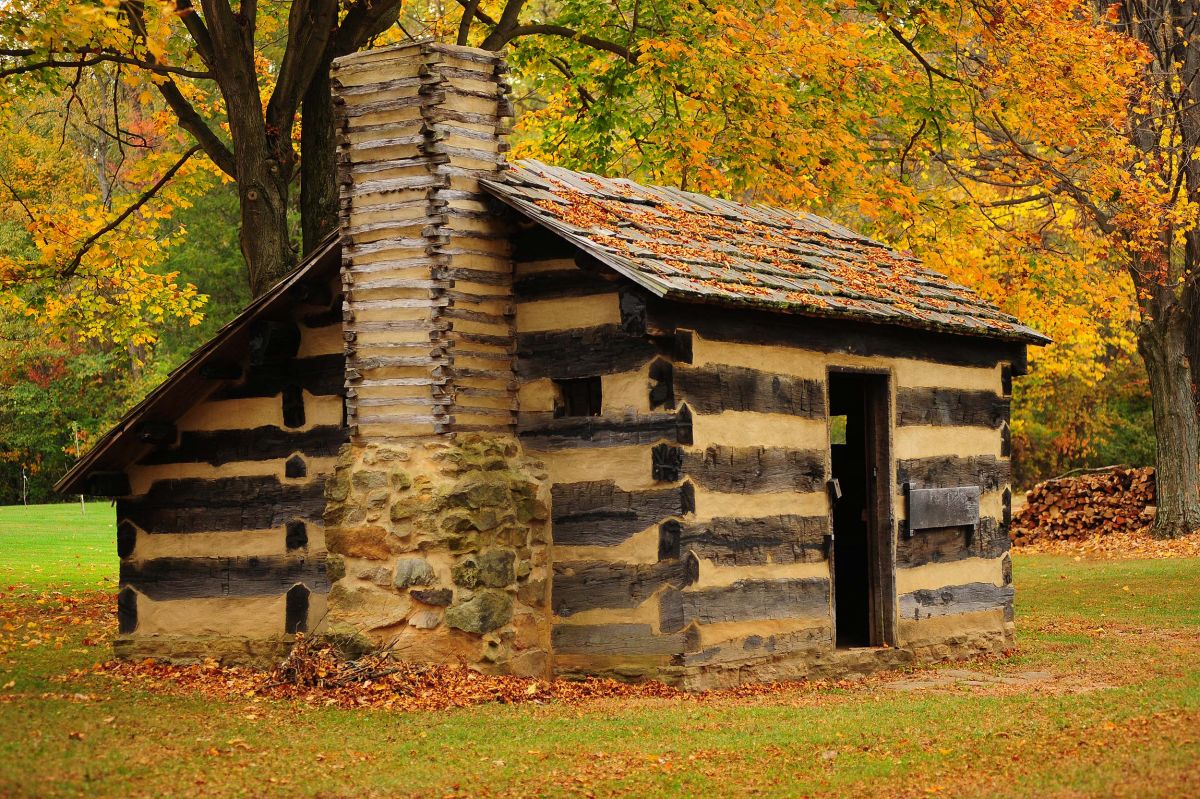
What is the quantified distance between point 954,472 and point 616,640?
4556mm

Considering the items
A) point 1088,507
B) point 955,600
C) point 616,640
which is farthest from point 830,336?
point 1088,507

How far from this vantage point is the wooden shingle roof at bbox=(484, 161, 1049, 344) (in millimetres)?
10180

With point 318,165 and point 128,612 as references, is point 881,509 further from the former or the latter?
point 318,165

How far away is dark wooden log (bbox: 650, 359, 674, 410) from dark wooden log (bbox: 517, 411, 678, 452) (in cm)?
10

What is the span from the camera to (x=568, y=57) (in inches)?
748

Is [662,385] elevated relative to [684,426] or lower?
elevated

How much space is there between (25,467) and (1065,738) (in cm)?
3378

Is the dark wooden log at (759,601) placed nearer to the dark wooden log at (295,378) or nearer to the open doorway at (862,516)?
the open doorway at (862,516)

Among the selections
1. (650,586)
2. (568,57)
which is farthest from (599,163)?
(650,586)

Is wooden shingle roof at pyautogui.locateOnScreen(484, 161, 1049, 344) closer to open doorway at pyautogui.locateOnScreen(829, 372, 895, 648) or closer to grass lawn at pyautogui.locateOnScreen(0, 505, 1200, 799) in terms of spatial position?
open doorway at pyautogui.locateOnScreen(829, 372, 895, 648)

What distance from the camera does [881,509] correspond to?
12.4 metres

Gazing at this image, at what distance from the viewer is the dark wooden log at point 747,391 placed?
408 inches

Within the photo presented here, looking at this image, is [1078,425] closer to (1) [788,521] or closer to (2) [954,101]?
(2) [954,101]

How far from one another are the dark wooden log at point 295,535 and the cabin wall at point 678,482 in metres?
2.16
